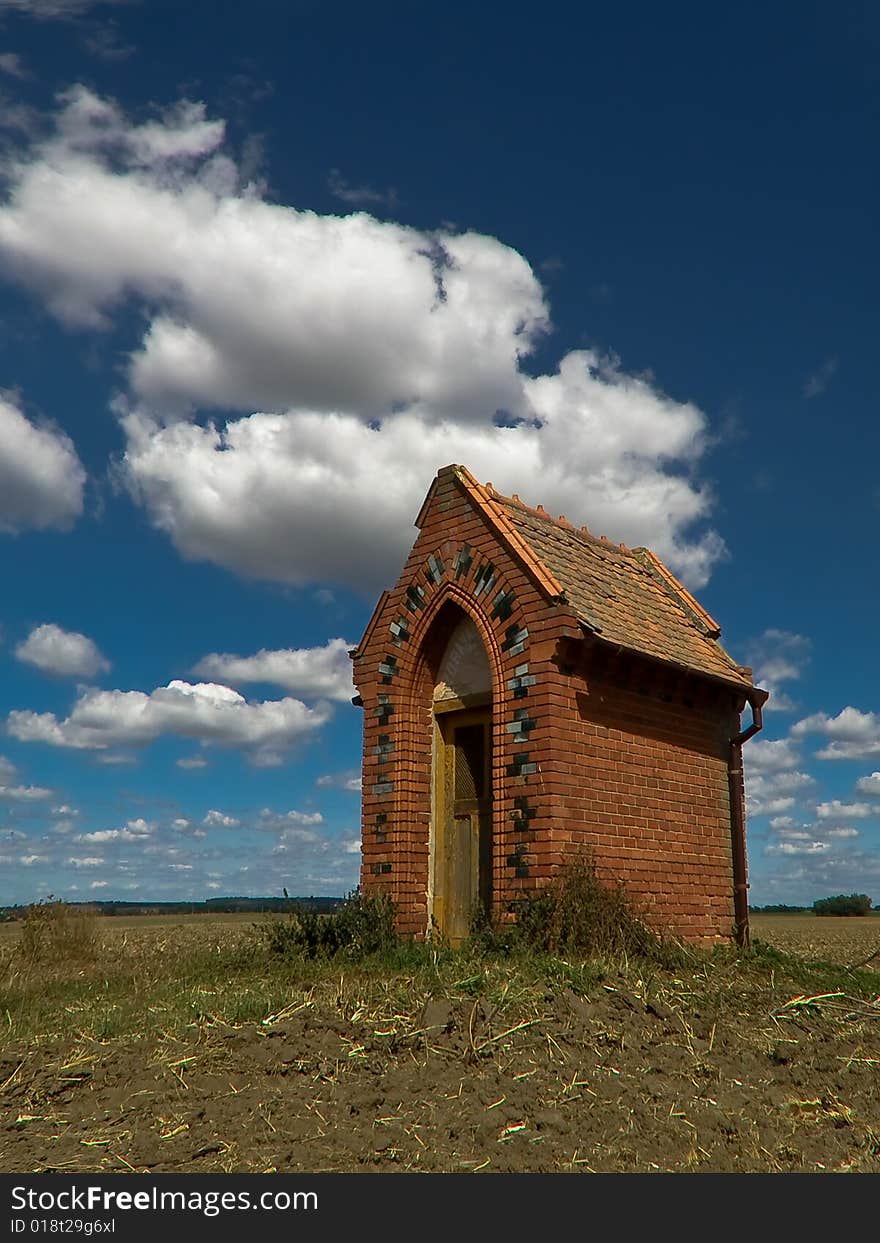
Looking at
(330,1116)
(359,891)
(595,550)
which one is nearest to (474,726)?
(359,891)

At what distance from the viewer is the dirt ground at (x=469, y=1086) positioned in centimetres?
624

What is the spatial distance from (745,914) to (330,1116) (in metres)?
8.37

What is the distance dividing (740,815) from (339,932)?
19.4ft

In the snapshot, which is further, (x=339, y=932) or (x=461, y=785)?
(x=461, y=785)

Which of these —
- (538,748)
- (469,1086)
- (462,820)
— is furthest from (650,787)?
(469,1086)

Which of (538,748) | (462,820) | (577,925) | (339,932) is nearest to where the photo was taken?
(577,925)

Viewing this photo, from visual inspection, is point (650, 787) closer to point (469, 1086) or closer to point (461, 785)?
point (461, 785)

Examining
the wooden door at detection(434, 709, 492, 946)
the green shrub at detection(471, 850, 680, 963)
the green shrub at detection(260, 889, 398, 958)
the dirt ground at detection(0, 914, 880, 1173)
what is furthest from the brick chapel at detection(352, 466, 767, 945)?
the dirt ground at detection(0, 914, 880, 1173)

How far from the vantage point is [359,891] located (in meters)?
12.8

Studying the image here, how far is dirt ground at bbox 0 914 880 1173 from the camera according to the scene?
6238mm

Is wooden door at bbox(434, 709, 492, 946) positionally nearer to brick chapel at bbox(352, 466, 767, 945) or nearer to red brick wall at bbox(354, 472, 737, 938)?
brick chapel at bbox(352, 466, 767, 945)

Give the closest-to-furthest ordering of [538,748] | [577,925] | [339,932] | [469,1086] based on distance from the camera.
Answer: [469,1086], [577,925], [538,748], [339,932]

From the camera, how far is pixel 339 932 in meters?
11.5

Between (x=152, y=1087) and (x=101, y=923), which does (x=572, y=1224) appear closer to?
(x=152, y=1087)
